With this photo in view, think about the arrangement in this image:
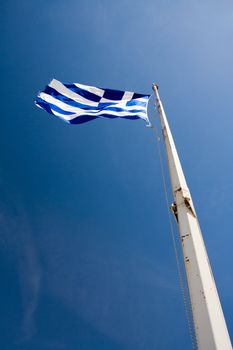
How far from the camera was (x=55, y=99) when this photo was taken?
8719 millimetres

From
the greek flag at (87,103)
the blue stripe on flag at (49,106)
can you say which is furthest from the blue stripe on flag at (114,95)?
the blue stripe on flag at (49,106)

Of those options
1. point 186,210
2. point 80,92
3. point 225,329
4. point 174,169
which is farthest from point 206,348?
point 80,92

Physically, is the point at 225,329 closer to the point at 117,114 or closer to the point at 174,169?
the point at 174,169

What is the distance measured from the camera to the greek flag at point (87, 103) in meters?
8.10

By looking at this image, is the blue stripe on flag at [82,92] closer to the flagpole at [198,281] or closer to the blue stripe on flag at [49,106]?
the blue stripe on flag at [49,106]

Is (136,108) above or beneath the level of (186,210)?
above

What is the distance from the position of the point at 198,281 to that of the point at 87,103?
23.0ft

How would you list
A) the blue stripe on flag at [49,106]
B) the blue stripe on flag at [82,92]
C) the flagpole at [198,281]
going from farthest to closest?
the blue stripe on flag at [82,92], the blue stripe on flag at [49,106], the flagpole at [198,281]

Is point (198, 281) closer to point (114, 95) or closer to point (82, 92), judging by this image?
point (114, 95)

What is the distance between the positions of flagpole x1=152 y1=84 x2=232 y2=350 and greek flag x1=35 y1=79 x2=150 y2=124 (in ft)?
12.8

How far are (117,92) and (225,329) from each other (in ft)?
24.7

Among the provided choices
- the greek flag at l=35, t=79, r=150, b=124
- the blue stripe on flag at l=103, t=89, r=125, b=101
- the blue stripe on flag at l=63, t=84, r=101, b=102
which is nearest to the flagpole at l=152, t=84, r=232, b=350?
the greek flag at l=35, t=79, r=150, b=124

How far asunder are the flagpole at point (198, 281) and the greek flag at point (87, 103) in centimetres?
390

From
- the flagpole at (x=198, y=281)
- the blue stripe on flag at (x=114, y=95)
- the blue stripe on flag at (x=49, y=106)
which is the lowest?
the flagpole at (x=198, y=281)
